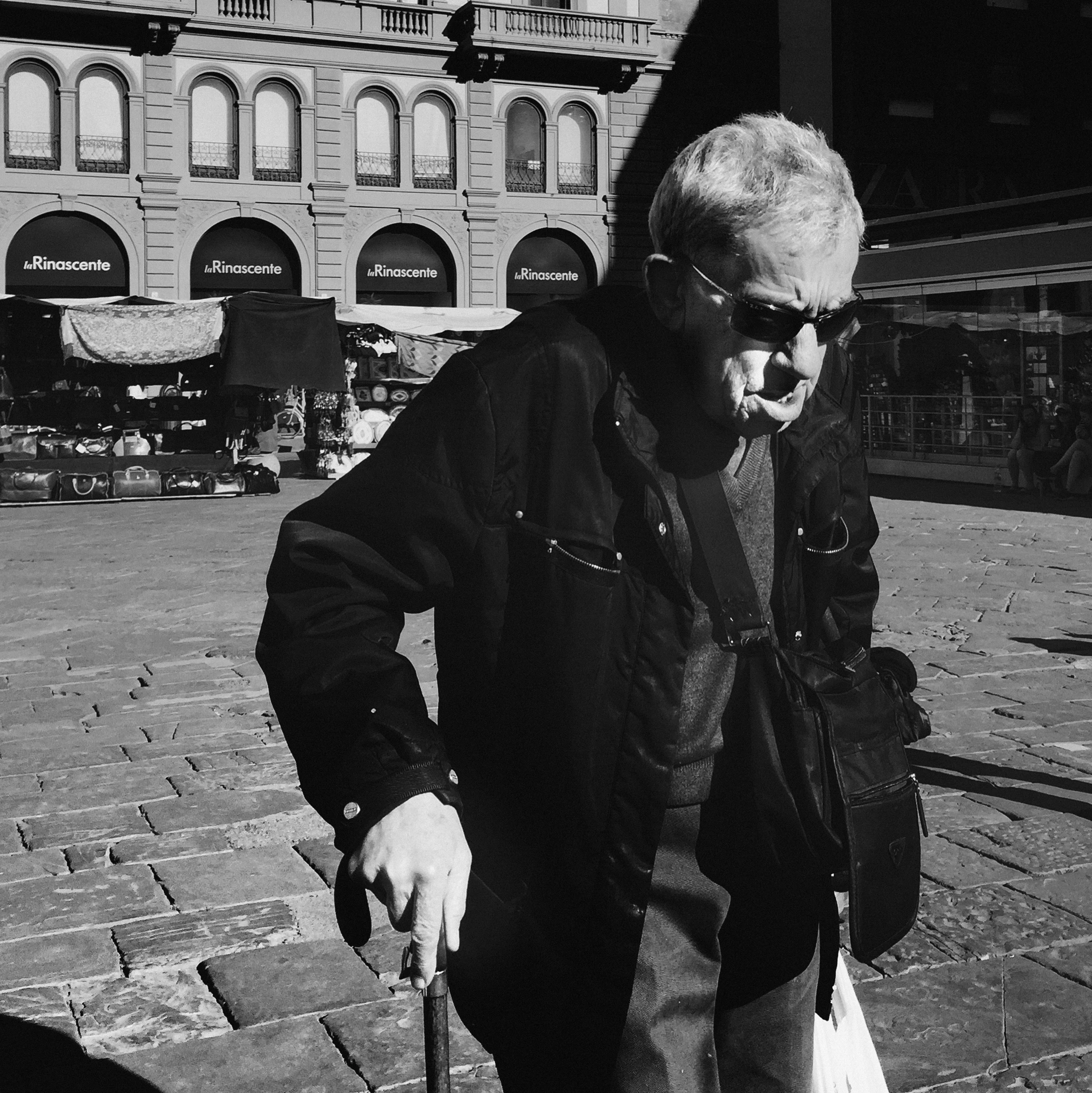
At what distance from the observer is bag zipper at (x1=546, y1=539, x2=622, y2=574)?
1616 mm

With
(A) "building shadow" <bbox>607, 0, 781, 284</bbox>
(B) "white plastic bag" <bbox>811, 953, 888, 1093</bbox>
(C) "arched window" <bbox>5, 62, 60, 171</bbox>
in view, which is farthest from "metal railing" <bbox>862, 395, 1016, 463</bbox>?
(C) "arched window" <bbox>5, 62, 60, 171</bbox>

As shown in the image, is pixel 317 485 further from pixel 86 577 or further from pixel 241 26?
pixel 241 26

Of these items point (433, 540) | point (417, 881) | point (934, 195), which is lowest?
point (417, 881)

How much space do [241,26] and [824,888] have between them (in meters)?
27.6

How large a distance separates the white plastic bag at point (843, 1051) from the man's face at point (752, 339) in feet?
2.68

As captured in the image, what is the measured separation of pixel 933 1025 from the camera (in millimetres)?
2900

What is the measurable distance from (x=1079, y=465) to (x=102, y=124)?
19.1m

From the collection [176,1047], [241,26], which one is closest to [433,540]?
[176,1047]

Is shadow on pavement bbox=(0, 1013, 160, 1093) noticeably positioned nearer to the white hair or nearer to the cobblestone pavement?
the cobblestone pavement

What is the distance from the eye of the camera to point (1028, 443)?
1619 cm

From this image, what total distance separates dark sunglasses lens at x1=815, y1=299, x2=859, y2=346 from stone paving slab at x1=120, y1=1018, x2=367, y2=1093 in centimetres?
174

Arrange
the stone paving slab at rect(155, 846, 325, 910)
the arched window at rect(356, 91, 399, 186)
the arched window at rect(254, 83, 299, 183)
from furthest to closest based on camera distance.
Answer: the arched window at rect(356, 91, 399, 186) → the arched window at rect(254, 83, 299, 183) → the stone paving slab at rect(155, 846, 325, 910)

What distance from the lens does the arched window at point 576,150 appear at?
29.8m

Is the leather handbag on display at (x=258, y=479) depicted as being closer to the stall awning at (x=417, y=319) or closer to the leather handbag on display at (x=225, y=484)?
the leather handbag on display at (x=225, y=484)
